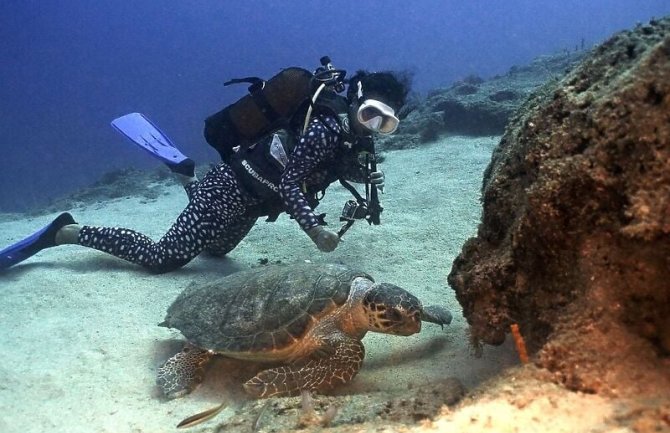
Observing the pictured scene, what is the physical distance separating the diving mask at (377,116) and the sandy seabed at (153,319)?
6.11 ft

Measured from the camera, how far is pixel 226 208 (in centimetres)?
548

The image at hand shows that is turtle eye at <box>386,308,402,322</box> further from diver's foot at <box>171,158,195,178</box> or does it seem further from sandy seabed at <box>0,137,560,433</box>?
diver's foot at <box>171,158,195,178</box>

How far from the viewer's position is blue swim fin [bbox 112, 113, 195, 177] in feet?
22.4

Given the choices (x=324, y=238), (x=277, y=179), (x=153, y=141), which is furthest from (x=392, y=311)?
(x=153, y=141)

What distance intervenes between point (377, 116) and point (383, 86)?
55 cm

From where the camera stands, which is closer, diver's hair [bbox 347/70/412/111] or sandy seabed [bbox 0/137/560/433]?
sandy seabed [bbox 0/137/560/433]

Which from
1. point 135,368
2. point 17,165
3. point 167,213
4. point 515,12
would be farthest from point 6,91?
point 515,12

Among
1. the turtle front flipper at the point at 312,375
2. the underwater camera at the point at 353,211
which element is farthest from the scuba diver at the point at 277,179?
the turtle front flipper at the point at 312,375

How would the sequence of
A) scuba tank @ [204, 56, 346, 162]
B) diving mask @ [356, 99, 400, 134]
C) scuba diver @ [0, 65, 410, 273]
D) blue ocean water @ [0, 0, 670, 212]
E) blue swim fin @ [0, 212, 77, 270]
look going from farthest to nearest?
blue ocean water @ [0, 0, 670, 212] → blue swim fin @ [0, 212, 77, 270] → scuba tank @ [204, 56, 346, 162] → scuba diver @ [0, 65, 410, 273] → diving mask @ [356, 99, 400, 134]

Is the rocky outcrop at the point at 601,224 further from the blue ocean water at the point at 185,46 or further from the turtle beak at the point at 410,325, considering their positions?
the blue ocean water at the point at 185,46

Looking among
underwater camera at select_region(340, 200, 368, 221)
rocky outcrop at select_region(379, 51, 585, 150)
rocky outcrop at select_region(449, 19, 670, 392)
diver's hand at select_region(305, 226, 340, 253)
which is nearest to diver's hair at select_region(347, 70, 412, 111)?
underwater camera at select_region(340, 200, 368, 221)

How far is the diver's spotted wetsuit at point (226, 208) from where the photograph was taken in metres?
4.73

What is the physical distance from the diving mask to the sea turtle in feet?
5.36

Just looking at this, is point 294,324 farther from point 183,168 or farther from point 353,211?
point 183,168
